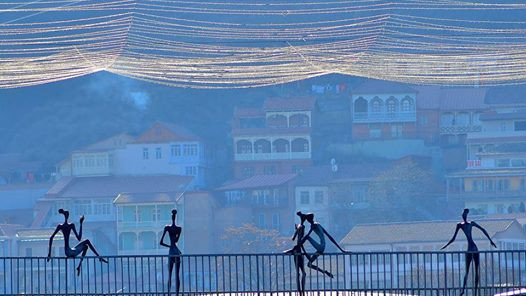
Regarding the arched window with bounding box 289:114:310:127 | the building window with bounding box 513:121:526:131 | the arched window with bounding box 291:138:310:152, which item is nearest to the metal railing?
the building window with bounding box 513:121:526:131

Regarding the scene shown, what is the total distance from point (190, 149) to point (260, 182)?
33.3ft

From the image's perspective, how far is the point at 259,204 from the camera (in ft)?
369

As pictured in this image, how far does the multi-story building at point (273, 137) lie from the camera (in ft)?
406

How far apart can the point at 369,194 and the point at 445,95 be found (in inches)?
1059

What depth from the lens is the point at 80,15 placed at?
373 feet

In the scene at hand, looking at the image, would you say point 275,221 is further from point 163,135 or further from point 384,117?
point 384,117

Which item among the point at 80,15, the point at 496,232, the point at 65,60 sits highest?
the point at 80,15

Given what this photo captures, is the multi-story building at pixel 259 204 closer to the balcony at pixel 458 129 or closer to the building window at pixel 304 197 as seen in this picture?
the building window at pixel 304 197

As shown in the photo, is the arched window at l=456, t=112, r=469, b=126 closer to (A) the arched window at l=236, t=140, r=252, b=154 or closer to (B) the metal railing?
(A) the arched window at l=236, t=140, r=252, b=154

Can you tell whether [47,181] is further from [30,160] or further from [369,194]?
[369,194]

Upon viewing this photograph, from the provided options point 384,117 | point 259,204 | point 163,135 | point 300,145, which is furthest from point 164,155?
point 384,117

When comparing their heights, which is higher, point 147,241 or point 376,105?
point 376,105

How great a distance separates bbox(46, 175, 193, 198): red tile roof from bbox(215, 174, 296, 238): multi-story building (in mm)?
3591

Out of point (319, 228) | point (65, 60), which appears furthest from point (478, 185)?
point (319, 228)
